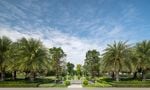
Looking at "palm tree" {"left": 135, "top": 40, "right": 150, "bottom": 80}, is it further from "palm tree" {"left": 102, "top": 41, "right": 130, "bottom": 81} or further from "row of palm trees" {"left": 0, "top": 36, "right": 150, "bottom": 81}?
"palm tree" {"left": 102, "top": 41, "right": 130, "bottom": 81}

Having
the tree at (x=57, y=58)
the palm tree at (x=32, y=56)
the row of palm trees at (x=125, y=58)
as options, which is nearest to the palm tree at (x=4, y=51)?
the palm tree at (x=32, y=56)

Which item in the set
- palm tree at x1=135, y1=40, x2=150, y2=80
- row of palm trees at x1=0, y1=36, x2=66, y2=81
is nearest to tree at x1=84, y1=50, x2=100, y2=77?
palm tree at x1=135, y1=40, x2=150, y2=80

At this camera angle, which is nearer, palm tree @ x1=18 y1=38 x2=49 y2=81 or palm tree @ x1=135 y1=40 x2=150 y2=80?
palm tree @ x1=18 y1=38 x2=49 y2=81

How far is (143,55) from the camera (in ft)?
138

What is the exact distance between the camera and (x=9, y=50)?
4166 cm

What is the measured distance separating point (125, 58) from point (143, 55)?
3970 millimetres

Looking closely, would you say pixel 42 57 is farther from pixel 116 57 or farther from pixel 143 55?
pixel 143 55

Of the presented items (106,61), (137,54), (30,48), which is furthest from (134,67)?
(30,48)

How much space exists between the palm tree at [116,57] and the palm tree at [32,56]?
11406 mm

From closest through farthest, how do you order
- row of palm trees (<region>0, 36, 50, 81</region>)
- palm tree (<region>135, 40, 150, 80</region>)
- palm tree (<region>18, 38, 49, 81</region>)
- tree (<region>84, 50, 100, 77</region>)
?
palm tree (<region>18, 38, 49, 81</region>) < row of palm trees (<region>0, 36, 50, 81</region>) < palm tree (<region>135, 40, 150, 80</region>) < tree (<region>84, 50, 100, 77</region>)

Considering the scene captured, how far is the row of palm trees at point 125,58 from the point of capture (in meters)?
41.0

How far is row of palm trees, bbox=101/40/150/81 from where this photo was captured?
135 ft

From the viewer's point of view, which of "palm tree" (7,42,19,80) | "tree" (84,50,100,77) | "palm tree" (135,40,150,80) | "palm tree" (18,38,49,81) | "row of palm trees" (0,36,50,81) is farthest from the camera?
"tree" (84,50,100,77)

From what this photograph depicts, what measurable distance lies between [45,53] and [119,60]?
1384 cm
